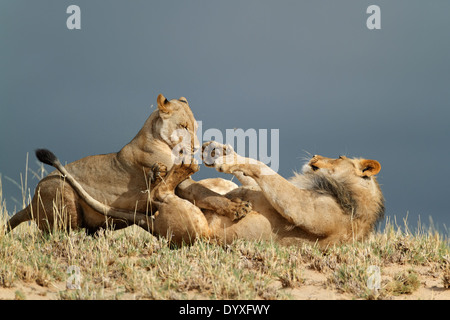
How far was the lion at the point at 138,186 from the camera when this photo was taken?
21.1 ft

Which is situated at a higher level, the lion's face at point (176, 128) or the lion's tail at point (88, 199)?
the lion's face at point (176, 128)

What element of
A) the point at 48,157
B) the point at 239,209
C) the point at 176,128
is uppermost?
the point at 176,128

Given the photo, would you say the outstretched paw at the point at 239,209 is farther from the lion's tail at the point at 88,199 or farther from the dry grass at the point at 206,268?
the lion's tail at the point at 88,199

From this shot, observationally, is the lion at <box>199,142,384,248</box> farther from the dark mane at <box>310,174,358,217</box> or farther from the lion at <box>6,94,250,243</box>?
the lion at <box>6,94,250,243</box>

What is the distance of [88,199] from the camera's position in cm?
687

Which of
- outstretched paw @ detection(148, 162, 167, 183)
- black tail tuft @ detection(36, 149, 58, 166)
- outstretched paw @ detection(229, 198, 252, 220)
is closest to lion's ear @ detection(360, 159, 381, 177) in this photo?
outstretched paw @ detection(229, 198, 252, 220)

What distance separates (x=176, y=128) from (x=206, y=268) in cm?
192

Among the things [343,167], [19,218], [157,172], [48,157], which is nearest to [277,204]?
[343,167]

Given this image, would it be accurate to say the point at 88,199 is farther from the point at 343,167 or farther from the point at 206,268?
the point at 343,167

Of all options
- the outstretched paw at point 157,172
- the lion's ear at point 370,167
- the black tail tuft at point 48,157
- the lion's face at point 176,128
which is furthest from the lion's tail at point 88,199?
the lion's ear at point 370,167

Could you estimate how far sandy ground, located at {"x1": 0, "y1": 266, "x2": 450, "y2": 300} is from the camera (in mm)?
5102

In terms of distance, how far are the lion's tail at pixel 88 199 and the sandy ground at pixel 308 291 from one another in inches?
57.9

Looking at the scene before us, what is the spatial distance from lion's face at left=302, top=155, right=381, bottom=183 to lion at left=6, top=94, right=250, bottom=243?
1.15m
